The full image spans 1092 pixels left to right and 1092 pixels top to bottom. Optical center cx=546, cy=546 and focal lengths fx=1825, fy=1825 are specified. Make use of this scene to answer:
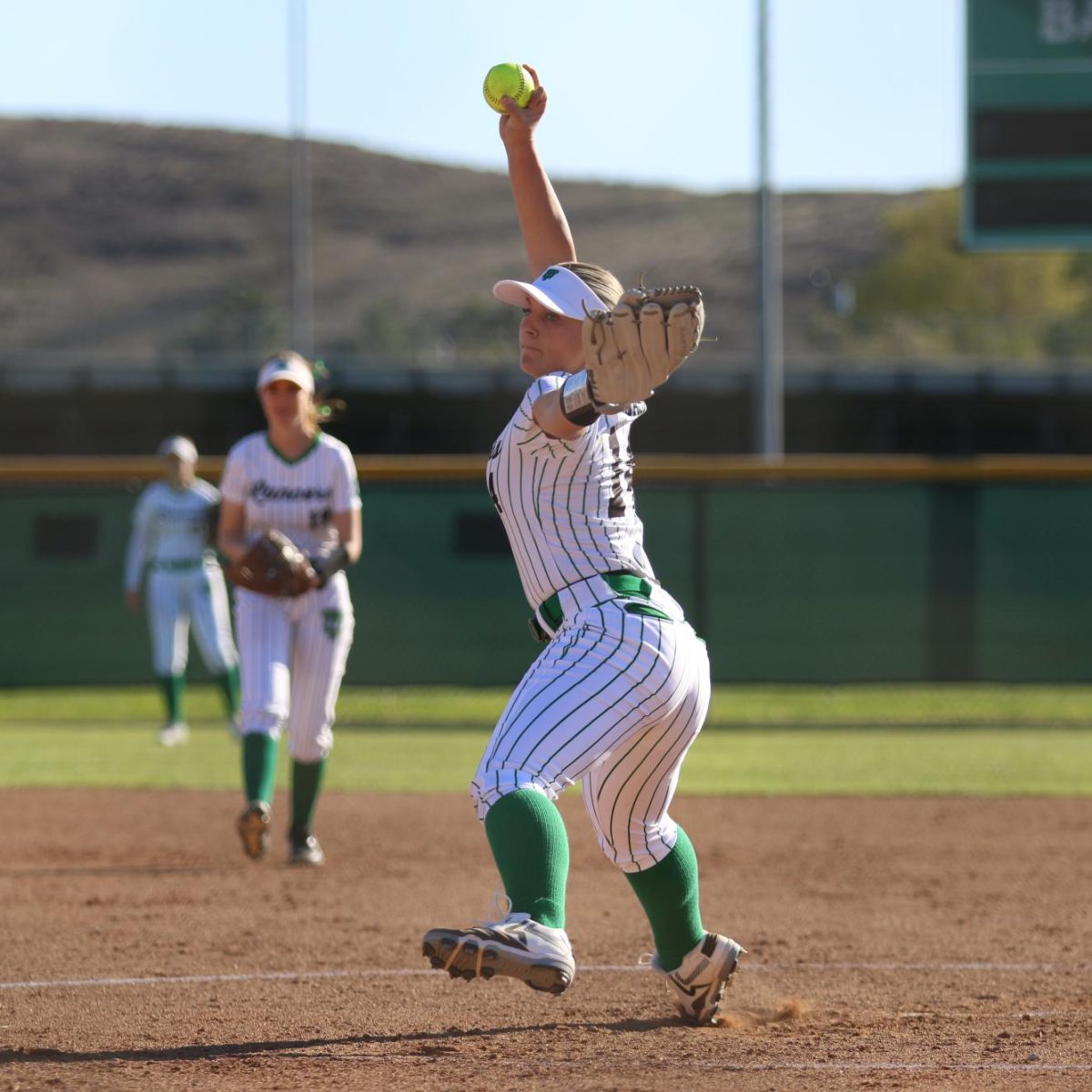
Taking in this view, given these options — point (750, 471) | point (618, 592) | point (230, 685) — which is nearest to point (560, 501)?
point (618, 592)

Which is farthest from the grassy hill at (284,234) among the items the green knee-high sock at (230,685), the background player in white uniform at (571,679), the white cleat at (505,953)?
the white cleat at (505,953)

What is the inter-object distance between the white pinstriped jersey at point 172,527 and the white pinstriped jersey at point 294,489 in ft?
14.3

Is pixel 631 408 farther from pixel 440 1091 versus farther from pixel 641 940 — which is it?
pixel 641 940

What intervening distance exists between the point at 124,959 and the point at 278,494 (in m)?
2.03

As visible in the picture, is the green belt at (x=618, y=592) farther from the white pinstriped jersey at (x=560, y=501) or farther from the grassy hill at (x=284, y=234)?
the grassy hill at (x=284, y=234)

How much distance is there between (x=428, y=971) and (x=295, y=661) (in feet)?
6.27

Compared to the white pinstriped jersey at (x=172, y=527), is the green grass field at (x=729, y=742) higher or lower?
lower

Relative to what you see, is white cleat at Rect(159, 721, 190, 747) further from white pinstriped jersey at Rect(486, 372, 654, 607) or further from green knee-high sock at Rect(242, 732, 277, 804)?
white pinstriped jersey at Rect(486, 372, 654, 607)

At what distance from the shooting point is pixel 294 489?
637cm

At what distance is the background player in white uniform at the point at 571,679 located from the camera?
3.34 m

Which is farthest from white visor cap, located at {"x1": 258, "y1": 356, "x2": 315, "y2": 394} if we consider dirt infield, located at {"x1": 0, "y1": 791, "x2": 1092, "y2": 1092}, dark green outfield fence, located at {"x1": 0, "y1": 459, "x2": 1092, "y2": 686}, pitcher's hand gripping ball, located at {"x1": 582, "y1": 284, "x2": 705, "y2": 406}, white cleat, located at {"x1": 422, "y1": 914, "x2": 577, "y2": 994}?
dark green outfield fence, located at {"x1": 0, "y1": 459, "x2": 1092, "y2": 686}

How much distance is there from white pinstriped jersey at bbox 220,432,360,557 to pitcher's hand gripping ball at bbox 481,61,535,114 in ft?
7.43

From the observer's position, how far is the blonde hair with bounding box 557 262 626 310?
3604 mm

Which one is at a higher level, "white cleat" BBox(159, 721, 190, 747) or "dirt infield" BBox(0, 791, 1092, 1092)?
"dirt infield" BBox(0, 791, 1092, 1092)
